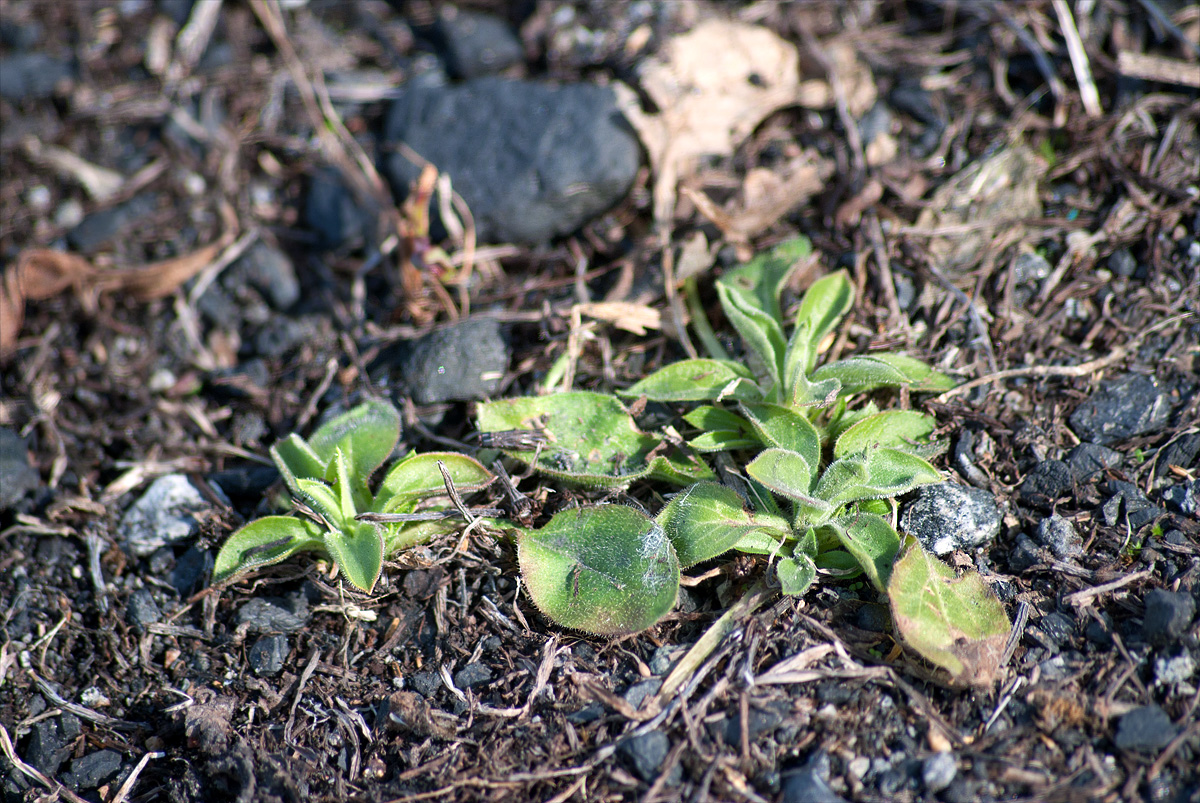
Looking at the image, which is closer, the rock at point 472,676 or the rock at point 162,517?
the rock at point 472,676

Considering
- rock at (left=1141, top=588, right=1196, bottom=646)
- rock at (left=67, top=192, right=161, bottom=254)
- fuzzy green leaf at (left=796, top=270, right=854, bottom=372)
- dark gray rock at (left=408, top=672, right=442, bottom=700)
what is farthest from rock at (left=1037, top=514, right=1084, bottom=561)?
rock at (left=67, top=192, right=161, bottom=254)

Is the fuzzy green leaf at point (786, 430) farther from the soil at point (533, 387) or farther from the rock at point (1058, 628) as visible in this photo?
the rock at point (1058, 628)

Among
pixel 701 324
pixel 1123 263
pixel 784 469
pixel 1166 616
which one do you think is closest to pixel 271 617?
pixel 784 469

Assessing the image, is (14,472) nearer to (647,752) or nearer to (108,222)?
(108,222)

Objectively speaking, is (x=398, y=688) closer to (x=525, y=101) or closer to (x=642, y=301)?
(x=642, y=301)

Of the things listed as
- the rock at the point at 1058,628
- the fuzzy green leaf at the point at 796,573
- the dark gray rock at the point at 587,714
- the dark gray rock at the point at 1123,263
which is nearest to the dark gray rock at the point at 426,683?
the dark gray rock at the point at 587,714

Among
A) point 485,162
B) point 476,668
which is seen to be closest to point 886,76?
point 485,162
